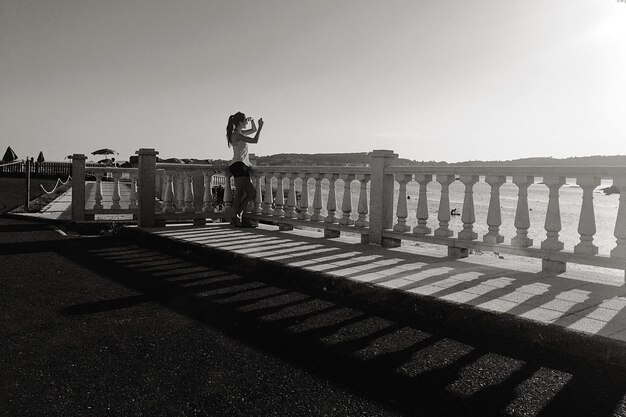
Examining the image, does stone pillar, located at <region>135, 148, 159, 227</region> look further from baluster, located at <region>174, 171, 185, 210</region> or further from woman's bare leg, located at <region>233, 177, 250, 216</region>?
woman's bare leg, located at <region>233, 177, 250, 216</region>

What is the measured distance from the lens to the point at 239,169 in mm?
9906

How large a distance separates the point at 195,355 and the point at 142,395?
64 cm

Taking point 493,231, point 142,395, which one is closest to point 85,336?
point 142,395

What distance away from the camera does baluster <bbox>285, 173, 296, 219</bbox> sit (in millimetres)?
9391

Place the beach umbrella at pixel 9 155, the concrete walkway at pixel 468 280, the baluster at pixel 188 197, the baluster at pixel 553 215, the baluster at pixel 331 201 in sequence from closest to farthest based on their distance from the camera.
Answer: the concrete walkway at pixel 468 280 < the baluster at pixel 553 215 < the baluster at pixel 331 201 < the baluster at pixel 188 197 < the beach umbrella at pixel 9 155

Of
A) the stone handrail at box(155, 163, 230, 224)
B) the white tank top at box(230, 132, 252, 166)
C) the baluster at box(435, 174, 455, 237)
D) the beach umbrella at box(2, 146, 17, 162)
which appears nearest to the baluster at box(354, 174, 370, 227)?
the baluster at box(435, 174, 455, 237)

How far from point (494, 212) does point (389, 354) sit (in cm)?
345

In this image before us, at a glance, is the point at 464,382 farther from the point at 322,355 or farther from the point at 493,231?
the point at 493,231

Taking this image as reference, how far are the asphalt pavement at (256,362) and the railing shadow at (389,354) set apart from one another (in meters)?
0.01

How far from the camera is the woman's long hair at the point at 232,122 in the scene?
1002cm

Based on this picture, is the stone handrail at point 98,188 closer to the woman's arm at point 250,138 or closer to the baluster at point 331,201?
the woman's arm at point 250,138

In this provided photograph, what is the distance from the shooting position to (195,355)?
11.1 feet

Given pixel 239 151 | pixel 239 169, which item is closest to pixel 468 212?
pixel 239 169

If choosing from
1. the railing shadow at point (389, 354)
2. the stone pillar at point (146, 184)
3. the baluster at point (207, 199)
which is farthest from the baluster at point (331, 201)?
the stone pillar at point (146, 184)
